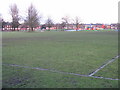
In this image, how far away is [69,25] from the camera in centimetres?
9700

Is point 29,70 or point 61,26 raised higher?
point 61,26

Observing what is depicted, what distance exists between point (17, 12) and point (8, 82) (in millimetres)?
71019

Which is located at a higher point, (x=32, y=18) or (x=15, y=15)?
(x=15, y=15)

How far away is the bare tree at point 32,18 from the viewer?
6312cm

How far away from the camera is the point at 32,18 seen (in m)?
63.8

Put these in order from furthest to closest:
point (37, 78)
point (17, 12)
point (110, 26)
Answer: point (110, 26) → point (17, 12) → point (37, 78)

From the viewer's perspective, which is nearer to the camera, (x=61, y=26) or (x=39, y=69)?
(x=39, y=69)

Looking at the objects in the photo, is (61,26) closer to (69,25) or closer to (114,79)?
(69,25)

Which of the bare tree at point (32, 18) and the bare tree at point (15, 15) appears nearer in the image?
the bare tree at point (32, 18)

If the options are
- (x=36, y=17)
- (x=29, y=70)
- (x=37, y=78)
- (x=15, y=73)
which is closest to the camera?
Result: (x=37, y=78)

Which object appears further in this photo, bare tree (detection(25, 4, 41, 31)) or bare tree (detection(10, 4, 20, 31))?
→ bare tree (detection(10, 4, 20, 31))

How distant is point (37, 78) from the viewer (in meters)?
4.70

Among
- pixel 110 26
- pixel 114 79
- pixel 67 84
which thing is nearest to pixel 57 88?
pixel 67 84

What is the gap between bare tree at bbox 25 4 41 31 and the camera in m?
63.1
